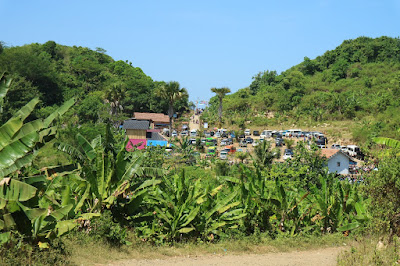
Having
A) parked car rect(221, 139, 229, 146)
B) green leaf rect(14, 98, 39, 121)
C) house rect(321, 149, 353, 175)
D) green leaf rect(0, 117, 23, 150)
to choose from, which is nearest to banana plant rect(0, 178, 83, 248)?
green leaf rect(0, 117, 23, 150)

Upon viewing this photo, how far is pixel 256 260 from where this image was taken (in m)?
9.20

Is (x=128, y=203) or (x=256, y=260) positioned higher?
(x=128, y=203)

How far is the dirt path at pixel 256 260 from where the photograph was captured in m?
8.69

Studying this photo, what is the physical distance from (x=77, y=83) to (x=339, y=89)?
4944 centimetres

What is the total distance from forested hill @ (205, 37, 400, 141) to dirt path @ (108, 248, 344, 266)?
147 ft

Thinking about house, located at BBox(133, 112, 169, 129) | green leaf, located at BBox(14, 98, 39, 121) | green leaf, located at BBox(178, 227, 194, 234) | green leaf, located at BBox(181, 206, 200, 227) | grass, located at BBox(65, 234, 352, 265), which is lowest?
grass, located at BBox(65, 234, 352, 265)

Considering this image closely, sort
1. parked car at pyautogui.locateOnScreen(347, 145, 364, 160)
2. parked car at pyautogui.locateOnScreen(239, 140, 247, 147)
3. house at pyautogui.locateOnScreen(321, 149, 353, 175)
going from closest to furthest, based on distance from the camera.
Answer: house at pyautogui.locateOnScreen(321, 149, 353, 175) → parked car at pyautogui.locateOnScreen(347, 145, 364, 160) → parked car at pyautogui.locateOnScreen(239, 140, 247, 147)

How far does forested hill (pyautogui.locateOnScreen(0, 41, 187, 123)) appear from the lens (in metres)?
62.2

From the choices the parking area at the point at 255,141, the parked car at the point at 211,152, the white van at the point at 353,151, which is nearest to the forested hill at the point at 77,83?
the parking area at the point at 255,141

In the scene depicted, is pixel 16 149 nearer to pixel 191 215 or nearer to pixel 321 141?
pixel 191 215

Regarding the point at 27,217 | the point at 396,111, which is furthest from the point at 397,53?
the point at 27,217

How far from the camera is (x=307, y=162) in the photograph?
2122cm

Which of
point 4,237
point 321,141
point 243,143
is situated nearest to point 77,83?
point 243,143

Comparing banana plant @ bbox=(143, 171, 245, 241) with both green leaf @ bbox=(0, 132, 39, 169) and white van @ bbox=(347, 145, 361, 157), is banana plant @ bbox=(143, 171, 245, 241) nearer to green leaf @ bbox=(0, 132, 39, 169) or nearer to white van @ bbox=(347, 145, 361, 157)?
green leaf @ bbox=(0, 132, 39, 169)
